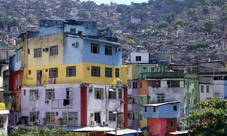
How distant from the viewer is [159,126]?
4353cm

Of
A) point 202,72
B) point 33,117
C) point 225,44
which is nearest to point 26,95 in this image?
point 33,117

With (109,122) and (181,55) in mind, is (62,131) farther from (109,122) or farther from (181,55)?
(181,55)

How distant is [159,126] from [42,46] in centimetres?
1396

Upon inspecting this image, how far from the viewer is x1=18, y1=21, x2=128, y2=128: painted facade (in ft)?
121

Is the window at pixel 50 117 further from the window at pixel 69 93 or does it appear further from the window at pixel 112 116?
the window at pixel 112 116

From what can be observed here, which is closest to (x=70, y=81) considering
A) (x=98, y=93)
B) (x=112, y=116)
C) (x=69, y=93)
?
(x=69, y=93)

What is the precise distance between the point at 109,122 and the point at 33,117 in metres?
6.96

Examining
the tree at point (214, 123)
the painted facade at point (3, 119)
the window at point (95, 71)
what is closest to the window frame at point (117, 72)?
the window at point (95, 71)

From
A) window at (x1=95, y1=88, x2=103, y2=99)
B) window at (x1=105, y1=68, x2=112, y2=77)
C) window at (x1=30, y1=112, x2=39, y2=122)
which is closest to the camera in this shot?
window at (x1=95, y1=88, x2=103, y2=99)

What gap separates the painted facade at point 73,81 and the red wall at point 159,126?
192 inches

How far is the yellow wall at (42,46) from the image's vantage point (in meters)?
38.2

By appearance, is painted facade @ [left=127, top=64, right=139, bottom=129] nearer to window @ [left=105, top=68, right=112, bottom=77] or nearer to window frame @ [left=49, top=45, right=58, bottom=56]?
window @ [left=105, top=68, right=112, bottom=77]

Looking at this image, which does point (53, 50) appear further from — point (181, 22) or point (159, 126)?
point (181, 22)

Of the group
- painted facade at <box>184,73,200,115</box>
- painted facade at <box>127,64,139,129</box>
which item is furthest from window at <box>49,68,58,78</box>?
painted facade at <box>184,73,200,115</box>
